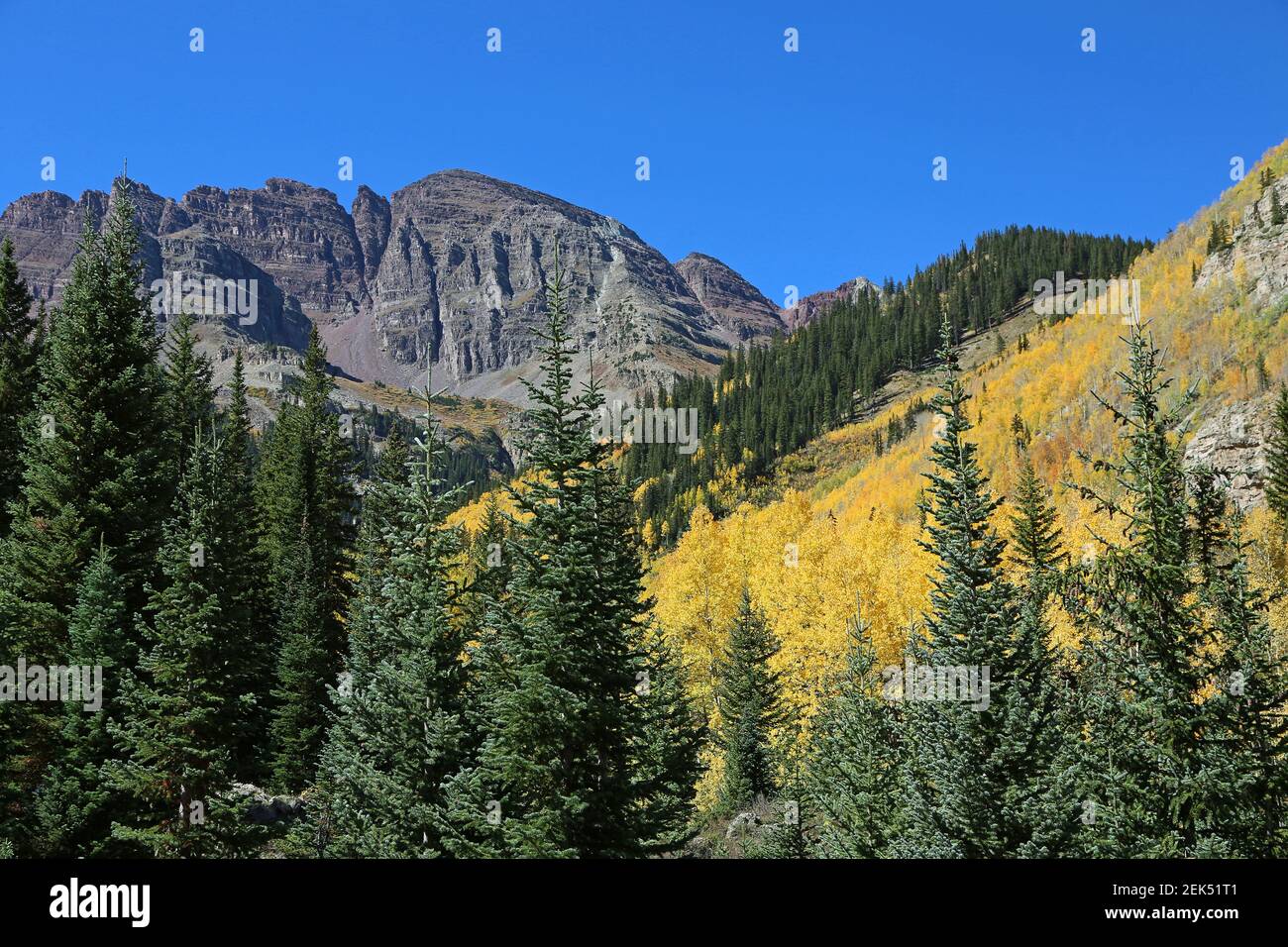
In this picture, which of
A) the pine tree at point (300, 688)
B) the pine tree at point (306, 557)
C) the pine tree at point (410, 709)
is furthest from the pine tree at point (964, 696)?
the pine tree at point (300, 688)

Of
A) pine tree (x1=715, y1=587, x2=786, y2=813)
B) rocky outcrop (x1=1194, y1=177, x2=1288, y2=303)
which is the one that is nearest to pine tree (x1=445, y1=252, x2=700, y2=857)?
pine tree (x1=715, y1=587, x2=786, y2=813)

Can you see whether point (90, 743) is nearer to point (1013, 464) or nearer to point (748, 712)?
point (748, 712)

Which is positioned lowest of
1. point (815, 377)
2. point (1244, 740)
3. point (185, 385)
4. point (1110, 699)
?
point (1244, 740)

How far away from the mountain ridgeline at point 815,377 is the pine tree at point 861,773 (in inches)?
3855

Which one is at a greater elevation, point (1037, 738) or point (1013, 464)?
point (1013, 464)

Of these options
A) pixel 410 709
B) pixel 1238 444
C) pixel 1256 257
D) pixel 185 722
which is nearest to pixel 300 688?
pixel 185 722

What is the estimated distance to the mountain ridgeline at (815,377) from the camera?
14412 cm

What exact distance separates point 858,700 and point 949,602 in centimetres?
707

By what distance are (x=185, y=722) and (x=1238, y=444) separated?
172ft

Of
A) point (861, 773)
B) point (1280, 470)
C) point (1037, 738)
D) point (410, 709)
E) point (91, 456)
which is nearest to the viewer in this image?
point (1037, 738)

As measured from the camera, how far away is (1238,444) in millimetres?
48625

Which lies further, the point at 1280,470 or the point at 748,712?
the point at 1280,470

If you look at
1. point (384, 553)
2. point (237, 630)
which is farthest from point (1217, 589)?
point (384, 553)
